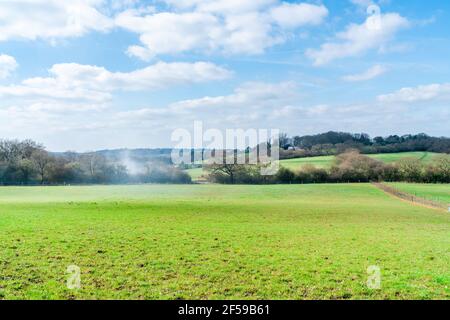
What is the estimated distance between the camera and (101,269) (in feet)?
42.8

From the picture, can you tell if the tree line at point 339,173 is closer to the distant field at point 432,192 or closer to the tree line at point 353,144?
the distant field at point 432,192

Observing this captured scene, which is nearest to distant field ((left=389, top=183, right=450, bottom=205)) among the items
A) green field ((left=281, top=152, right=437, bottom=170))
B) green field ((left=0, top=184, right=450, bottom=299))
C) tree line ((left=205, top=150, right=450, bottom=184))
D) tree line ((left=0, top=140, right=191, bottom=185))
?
tree line ((left=205, top=150, right=450, bottom=184))

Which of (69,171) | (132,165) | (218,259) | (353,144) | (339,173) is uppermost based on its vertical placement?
(353,144)

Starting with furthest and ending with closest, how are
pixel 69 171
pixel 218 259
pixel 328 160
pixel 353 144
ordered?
pixel 353 144 → pixel 328 160 → pixel 69 171 → pixel 218 259

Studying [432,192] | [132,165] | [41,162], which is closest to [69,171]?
[41,162]

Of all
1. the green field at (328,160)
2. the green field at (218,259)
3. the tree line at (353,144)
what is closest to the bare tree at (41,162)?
the green field at (328,160)

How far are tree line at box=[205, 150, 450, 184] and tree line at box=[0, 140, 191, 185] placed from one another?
1024 centimetres

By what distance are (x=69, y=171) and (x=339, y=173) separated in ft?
229

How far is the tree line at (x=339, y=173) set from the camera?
315 ft

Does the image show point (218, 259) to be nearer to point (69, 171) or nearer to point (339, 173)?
point (339, 173)

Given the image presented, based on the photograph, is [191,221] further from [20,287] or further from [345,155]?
[345,155]

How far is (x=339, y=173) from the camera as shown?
97.9 m
